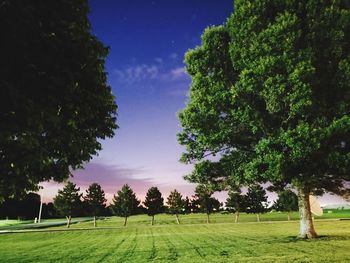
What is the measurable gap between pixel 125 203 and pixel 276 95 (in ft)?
263

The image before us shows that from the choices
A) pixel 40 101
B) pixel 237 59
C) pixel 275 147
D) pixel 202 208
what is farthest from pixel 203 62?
pixel 202 208

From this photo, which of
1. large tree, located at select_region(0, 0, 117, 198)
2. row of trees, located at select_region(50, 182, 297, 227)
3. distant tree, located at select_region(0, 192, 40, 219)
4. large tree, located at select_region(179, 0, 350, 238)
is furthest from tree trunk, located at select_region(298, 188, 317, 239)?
distant tree, located at select_region(0, 192, 40, 219)

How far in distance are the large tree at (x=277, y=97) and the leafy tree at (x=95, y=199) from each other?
74404 millimetres

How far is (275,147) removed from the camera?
21375 millimetres

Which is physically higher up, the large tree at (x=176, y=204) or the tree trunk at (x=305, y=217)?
the large tree at (x=176, y=204)

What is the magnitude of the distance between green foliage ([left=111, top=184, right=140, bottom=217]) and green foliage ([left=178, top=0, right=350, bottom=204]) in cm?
7286

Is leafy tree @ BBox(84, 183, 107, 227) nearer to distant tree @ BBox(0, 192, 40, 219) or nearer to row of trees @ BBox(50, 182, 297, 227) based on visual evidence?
row of trees @ BBox(50, 182, 297, 227)

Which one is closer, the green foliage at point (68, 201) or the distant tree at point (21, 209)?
the green foliage at point (68, 201)

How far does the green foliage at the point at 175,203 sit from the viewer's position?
102 meters

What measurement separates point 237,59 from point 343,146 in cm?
917

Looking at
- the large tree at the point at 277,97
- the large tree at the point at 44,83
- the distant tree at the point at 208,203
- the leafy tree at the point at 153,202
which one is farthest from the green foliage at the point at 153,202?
the large tree at the point at 44,83

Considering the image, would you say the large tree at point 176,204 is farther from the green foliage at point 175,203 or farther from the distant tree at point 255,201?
the distant tree at point 255,201

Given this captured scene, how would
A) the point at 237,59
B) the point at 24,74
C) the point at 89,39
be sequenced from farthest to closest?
the point at 237,59
the point at 89,39
the point at 24,74

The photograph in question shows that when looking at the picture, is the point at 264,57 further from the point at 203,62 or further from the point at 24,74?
the point at 24,74
